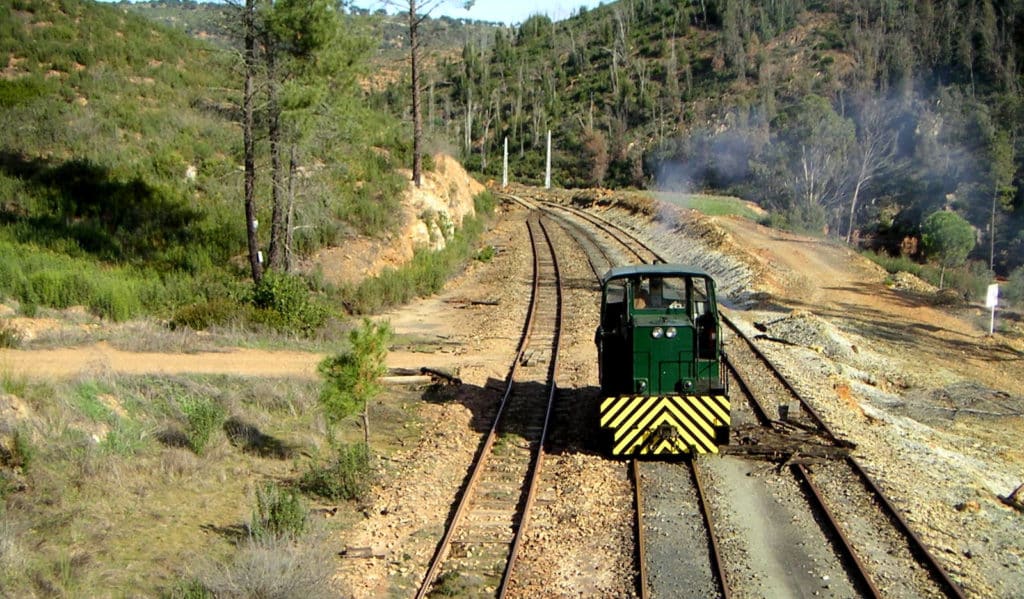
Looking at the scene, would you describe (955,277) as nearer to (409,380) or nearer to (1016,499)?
(1016,499)

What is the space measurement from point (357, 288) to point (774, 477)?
1571 centimetres

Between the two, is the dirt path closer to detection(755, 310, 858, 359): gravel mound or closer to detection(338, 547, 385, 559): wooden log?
detection(755, 310, 858, 359): gravel mound

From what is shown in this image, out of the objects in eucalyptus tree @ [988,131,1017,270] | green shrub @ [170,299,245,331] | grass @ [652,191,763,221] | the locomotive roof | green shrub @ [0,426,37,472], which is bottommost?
green shrub @ [0,426,37,472]

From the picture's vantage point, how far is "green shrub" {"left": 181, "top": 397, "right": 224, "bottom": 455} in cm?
1170

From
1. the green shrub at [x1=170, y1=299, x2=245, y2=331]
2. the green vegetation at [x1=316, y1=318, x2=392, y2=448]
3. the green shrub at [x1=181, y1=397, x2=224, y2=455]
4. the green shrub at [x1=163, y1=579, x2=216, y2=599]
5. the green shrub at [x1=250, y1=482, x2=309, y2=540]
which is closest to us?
the green shrub at [x1=163, y1=579, x2=216, y2=599]

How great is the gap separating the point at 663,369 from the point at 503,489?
2.98 m

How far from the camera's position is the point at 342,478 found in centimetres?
1110

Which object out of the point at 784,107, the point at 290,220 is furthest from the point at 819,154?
the point at 290,220

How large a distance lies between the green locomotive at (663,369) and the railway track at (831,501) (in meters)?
0.64

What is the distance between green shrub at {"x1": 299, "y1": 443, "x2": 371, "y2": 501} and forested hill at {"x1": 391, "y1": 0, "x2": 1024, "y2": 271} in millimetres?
33651

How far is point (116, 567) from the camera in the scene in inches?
335

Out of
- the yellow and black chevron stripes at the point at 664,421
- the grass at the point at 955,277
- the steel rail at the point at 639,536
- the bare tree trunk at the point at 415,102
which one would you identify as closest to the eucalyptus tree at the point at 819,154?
the grass at the point at 955,277

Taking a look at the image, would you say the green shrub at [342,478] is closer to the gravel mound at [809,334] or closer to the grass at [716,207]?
the gravel mound at [809,334]

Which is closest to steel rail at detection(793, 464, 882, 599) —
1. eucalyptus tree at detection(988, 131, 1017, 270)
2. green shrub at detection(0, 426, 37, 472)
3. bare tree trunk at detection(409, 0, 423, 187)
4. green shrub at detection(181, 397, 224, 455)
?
green shrub at detection(181, 397, 224, 455)
